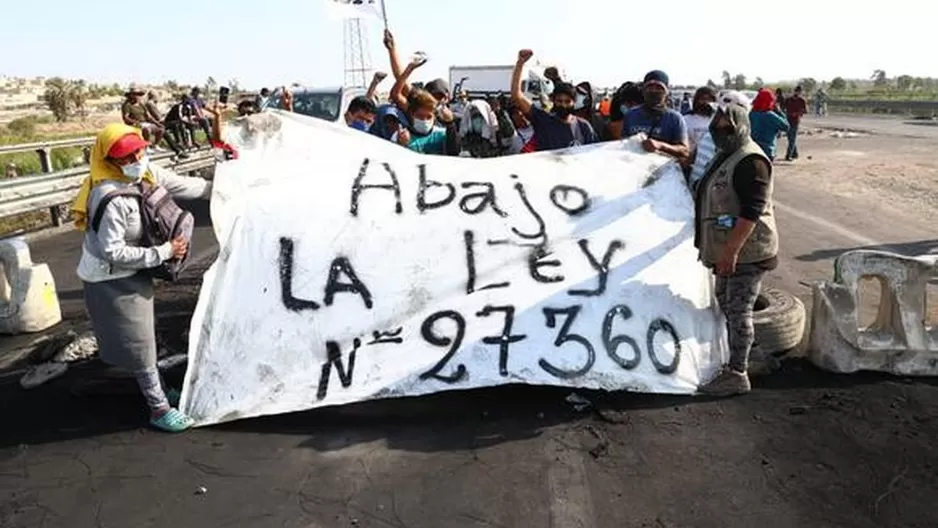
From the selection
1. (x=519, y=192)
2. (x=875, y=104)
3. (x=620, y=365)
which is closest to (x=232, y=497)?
(x=620, y=365)

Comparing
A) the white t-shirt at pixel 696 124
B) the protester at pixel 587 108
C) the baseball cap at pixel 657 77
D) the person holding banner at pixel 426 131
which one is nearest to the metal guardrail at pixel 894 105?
the protester at pixel 587 108

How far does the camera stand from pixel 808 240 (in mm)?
10164

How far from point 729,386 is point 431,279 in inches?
80.0

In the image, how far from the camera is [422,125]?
6586mm

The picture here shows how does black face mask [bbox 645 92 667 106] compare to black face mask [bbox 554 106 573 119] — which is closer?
black face mask [bbox 645 92 667 106]

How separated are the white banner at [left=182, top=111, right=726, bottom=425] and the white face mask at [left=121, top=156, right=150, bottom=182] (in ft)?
2.45

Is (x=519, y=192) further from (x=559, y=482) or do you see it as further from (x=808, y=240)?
(x=808, y=240)

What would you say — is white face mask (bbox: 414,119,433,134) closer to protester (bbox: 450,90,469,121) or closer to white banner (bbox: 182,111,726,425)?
white banner (bbox: 182,111,726,425)

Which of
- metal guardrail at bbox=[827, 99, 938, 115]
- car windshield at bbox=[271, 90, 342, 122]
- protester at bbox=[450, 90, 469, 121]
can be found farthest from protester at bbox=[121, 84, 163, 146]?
metal guardrail at bbox=[827, 99, 938, 115]

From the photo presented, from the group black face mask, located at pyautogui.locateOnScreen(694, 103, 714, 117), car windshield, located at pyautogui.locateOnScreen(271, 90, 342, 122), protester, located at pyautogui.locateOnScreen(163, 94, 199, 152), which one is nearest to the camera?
black face mask, located at pyautogui.locateOnScreen(694, 103, 714, 117)

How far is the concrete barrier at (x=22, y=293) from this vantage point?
253 inches

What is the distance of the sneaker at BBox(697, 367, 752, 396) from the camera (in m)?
4.77

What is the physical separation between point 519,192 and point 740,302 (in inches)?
66.0

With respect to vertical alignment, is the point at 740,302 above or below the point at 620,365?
above
